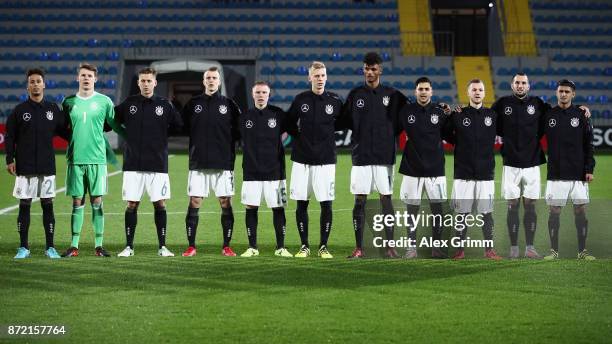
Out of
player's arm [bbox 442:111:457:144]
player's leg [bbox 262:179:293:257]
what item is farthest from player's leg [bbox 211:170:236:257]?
player's arm [bbox 442:111:457:144]

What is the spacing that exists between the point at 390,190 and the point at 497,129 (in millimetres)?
1199

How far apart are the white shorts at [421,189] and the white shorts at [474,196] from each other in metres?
0.18

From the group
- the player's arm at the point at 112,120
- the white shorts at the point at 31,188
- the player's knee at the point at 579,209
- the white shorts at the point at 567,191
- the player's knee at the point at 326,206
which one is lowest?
the player's knee at the point at 579,209

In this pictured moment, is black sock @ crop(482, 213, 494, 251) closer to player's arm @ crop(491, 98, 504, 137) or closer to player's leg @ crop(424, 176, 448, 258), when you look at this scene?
player's leg @ crop(424, 176, 448, 258)

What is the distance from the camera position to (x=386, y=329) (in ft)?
20.2

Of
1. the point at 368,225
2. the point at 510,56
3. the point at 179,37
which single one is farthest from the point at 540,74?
the point at 368,225

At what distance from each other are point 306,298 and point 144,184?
2634 millimetres

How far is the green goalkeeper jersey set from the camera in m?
8.94

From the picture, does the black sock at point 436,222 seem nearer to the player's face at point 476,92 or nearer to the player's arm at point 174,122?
the player's face at point 476,92

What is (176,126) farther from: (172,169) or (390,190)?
(172,169)

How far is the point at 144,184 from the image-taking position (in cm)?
904

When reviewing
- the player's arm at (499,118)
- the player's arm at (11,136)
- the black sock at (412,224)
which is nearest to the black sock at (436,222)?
the black sock at (412,224)

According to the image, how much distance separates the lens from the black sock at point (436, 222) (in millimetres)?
8984

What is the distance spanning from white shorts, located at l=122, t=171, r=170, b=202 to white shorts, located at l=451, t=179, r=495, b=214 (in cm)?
276
